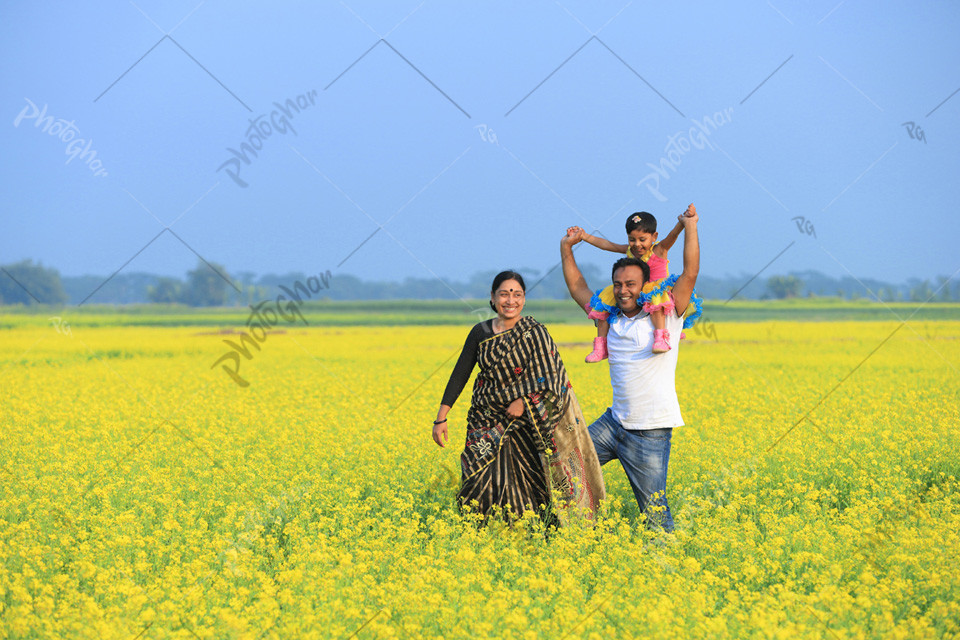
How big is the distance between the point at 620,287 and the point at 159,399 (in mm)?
8243

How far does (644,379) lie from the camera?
15.5ft

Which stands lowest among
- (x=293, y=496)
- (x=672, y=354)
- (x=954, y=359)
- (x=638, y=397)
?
(x=293, y=496)

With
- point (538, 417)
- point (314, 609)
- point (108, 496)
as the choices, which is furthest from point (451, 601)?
point (108, 496)

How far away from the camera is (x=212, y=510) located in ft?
17.8

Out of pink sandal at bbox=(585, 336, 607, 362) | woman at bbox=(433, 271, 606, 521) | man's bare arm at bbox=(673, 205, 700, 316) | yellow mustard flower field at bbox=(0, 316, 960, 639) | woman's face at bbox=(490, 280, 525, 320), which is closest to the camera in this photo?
yellow mustard flower field at bbox=(0, 316, 960, 639)

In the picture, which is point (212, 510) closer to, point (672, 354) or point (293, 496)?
point (293, 496)

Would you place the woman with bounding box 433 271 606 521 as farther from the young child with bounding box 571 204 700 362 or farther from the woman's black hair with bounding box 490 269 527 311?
the young child with bounding box 571 204 700 362

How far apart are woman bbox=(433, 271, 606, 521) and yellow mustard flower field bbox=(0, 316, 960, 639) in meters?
0.29

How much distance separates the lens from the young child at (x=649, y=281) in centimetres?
462

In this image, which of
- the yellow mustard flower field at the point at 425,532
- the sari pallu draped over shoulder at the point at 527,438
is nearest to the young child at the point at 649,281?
the sari pallu draped over shoulder at the point at 527,438

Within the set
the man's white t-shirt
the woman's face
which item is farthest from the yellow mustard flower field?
the woman's face

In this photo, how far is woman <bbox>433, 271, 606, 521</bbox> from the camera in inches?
191

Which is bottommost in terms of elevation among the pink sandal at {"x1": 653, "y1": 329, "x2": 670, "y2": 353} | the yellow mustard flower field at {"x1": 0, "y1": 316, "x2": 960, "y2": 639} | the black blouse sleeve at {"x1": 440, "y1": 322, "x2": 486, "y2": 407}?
the yellow mustard flower field at {"x1": 0, "y1": 316, "x2": 960, "y2": 639}

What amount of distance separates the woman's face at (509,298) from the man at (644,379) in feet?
1.59
